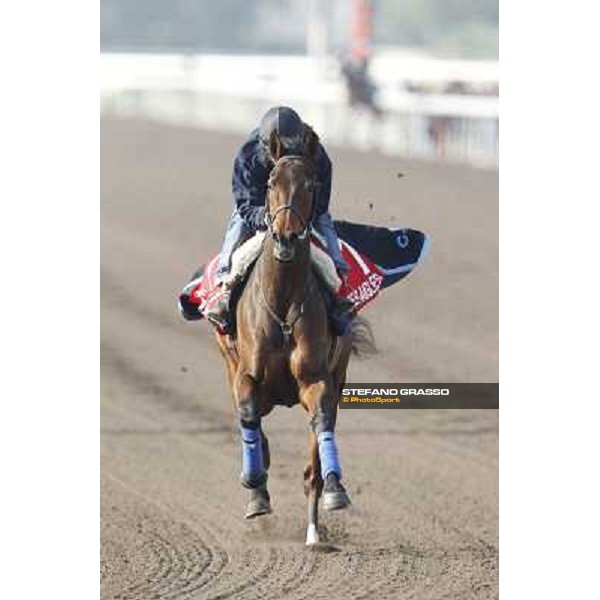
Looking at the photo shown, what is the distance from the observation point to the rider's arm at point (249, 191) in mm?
7984

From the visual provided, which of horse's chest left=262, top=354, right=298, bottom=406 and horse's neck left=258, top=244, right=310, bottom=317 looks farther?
horse's chest left=262, top=354, right=298, bottom=406

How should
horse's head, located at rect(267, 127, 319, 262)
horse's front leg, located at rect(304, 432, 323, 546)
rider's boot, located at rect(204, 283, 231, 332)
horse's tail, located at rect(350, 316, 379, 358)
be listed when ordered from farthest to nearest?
horse's tail, located at rect(350, 316, 379, 358), horse's front leg, located at rect(304, 432, 323, 546), rider's boot, located at rect(204, 283, 231, 332), horse's head, located at rect(267, 127, 319, 262)

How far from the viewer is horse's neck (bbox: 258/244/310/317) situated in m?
7.86

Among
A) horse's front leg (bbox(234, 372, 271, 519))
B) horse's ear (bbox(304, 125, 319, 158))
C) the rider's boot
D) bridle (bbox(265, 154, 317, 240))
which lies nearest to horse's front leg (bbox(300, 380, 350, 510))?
horse's front leg (bbox(234, 372, 271, 519))

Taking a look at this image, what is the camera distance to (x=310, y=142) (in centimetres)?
774

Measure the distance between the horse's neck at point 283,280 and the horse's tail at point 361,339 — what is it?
0.94 metres

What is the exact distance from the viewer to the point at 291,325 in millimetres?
7945

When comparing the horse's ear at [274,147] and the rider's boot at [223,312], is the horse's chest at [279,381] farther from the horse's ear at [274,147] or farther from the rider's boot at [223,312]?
the horse's ear at [274,147]

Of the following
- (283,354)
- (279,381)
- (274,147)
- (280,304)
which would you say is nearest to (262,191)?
(274,147)

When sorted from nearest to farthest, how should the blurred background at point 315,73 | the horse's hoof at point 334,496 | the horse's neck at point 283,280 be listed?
the horse's hoof at point 334,496 < the horse's neck at point 283,280 < the blurred background at point 315,73

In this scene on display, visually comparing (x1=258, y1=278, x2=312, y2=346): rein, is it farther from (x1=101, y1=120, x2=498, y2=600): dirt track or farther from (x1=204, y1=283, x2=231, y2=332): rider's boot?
(x1=101, y1=120, x2=498, y2=600): dirt track

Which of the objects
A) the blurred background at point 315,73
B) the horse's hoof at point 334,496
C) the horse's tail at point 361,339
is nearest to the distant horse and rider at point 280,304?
the horse's hoof at point 334,496
